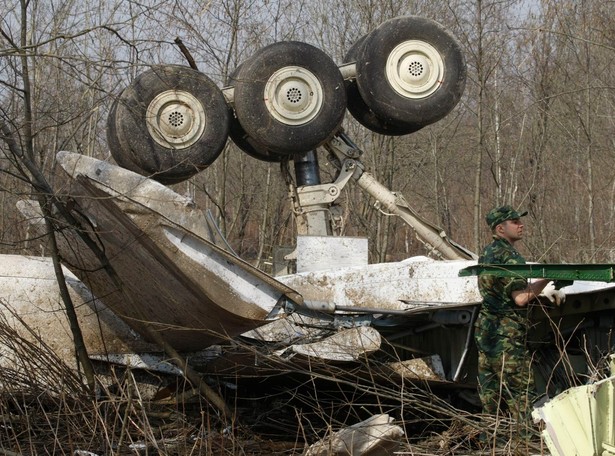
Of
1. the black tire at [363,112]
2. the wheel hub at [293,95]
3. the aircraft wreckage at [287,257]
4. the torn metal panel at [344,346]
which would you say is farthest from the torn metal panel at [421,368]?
the black tire at [363,112]

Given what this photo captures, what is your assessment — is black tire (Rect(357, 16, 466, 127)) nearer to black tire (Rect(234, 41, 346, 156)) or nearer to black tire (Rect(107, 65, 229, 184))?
black tire (Rect(234, 41, 346, 156))

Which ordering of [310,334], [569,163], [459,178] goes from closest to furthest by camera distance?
[310,334] → [569,163] → [459,178]

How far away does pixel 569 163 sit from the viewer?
2027 centimetres

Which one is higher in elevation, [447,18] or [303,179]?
[447,18]

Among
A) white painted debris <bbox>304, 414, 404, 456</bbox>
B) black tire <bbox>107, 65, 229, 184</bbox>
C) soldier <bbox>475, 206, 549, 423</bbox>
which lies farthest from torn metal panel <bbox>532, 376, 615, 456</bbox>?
black tire <bbox>107, 65, 229, 184</bbox>

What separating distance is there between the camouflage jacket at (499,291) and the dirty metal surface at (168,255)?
134 cm

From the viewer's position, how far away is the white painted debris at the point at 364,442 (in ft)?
14.8

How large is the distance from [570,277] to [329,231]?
3221mm

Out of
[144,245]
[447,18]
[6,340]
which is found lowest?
[6,340]

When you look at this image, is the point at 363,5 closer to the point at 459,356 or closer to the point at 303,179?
the point at 303,179

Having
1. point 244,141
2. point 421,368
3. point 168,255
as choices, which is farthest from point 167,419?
point 244,141

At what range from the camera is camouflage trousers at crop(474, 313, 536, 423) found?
556 centimetres

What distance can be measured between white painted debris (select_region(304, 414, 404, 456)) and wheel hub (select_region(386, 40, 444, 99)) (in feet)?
11.7

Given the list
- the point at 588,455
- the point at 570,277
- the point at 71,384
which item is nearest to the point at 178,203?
the point at 71,384
